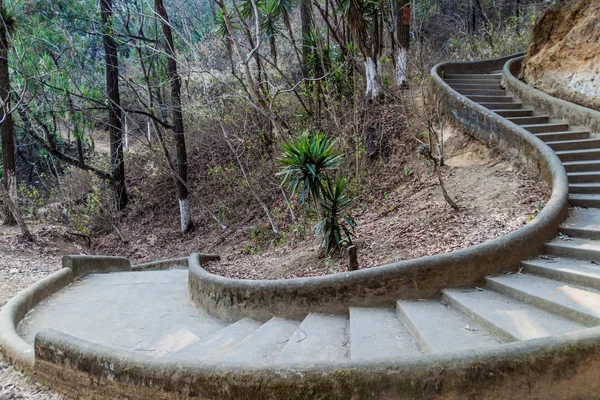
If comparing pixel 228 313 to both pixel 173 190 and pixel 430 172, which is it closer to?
pixel 430 172

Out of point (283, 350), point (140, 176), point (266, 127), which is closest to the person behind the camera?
point (283, 350)

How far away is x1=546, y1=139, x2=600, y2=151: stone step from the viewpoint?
7043mm

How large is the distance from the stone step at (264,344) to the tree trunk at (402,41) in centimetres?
926

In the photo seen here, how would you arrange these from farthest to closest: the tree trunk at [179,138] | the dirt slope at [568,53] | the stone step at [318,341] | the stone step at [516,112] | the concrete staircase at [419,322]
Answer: the tree trunk at [179,138] < the stone step at [516,112] < the dirt slope at [568,53] < the stone step at [318,341] < the concrete staircase at [419,322]

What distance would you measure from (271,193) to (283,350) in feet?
33.3

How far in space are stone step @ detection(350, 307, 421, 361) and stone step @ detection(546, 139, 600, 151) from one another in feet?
16.3

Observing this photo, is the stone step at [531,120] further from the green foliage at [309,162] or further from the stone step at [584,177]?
the green foliage at [309,162]

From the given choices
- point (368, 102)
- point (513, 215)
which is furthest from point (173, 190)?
point (513, 215)

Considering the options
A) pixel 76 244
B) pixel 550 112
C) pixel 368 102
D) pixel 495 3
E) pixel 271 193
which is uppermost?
pixel 495 3

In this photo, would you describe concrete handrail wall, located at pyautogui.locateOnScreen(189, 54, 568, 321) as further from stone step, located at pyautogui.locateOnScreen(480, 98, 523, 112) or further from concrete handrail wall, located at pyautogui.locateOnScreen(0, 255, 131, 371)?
stone step, located at pyautogui.locateOnScreen(480, 98, 523, 112)

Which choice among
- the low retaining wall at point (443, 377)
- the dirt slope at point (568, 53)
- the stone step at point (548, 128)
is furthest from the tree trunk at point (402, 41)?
the low retaining wall at point (443, 377)

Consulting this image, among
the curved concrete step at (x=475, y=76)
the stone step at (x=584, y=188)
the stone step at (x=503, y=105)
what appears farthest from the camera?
the curved concrete step at (x=475, y=76)

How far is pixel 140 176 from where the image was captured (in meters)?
18.9

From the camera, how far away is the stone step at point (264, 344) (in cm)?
348
